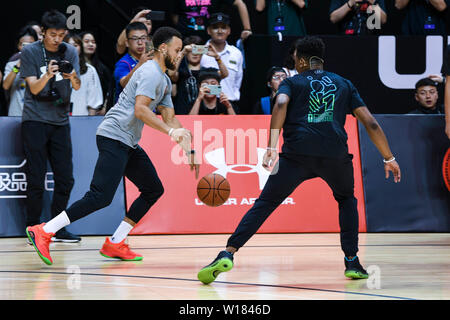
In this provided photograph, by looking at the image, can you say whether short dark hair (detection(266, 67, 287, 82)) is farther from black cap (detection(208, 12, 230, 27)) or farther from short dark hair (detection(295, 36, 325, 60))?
short dark hair (detection(295, 36, 325, 60))

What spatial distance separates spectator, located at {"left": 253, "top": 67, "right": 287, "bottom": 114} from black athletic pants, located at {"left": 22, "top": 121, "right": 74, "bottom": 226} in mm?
3111

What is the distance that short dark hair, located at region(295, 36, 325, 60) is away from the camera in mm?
6137

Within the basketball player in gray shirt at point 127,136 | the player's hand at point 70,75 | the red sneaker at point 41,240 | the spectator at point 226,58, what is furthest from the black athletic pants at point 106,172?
the spectator at point 226,58

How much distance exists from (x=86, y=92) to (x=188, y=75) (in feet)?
5.10

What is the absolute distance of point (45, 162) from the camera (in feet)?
29.7

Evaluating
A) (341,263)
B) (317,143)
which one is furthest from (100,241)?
(317,143)

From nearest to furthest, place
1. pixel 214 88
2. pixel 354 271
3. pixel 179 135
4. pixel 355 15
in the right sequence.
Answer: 1. pixel 354 271
2. pixel 179 135
3. pixel 214 88
4. pixel 355 15

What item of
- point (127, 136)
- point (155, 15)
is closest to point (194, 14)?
point (155, 15)

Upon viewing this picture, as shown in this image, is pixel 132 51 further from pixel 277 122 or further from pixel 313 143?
pixel 313 143

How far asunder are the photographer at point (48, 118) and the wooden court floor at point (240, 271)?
2.21ft

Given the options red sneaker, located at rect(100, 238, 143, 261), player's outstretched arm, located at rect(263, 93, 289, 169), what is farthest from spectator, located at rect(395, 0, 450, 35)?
red sneaker, located at rect(100, 238, 143, 261)

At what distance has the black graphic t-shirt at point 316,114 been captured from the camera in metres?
5.96

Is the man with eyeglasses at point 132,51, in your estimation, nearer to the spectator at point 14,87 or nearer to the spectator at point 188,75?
the spectator at point 188,75
